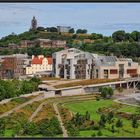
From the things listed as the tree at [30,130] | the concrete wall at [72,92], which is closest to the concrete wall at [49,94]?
the concrete wall at [72,92]

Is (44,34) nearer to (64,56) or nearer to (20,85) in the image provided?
(64,56)

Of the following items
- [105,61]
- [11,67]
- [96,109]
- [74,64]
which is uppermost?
[105,61]

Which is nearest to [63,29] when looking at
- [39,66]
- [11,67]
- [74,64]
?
[39,66]

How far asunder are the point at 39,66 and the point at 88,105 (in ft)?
27.1

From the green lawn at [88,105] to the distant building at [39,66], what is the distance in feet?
24.2

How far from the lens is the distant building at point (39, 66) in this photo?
59.2ft

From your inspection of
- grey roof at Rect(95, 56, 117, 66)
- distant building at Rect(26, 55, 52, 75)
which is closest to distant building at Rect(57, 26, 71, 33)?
distant building at Rect(26, 55, 52, 75)

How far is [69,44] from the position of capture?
23.9 metres

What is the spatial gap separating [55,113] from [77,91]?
13.0ft

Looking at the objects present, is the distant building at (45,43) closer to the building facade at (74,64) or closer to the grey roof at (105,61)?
the building facade at (74,64)

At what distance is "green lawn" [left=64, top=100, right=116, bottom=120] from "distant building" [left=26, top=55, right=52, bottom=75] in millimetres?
7371

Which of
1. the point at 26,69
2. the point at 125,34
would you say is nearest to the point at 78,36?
the point at 125,34

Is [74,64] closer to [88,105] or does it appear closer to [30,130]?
[88,105]

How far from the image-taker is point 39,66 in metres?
18.3
